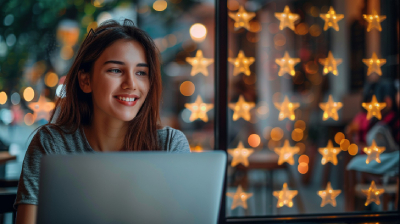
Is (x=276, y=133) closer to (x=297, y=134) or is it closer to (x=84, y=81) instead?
(x=297, y=134)

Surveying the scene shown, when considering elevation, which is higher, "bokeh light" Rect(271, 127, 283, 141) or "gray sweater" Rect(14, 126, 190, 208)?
"bokeh light" Rect(271, 127, 283, 141)

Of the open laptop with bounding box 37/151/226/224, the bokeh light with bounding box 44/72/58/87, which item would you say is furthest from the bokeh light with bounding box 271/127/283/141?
the open laptop with bounding box 37/151/226/224

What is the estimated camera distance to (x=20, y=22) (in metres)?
2.69

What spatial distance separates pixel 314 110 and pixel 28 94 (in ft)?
13.9

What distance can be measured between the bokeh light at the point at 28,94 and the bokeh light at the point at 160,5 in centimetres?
143

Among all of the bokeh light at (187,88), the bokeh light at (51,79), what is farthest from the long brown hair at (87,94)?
the bokeh light at (187,88)

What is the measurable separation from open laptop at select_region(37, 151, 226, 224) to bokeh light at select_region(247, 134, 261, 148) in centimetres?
501

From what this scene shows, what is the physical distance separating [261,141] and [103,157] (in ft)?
17.7

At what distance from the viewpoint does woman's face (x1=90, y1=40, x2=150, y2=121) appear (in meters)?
1.13

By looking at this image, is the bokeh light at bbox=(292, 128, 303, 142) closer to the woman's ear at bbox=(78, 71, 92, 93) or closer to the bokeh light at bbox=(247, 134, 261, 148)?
the bokeh light at bbox=(247, 134, 261, 148)

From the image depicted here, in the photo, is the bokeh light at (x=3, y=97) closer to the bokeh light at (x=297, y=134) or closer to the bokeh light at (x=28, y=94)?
the bokeh light at (x=28, y=94)

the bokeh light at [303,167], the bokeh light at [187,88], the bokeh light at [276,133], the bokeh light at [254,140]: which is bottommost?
the bokeh light at [303,167]

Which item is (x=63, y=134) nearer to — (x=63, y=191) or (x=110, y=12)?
(x=63, y=191)

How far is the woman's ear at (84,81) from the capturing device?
1217mm
